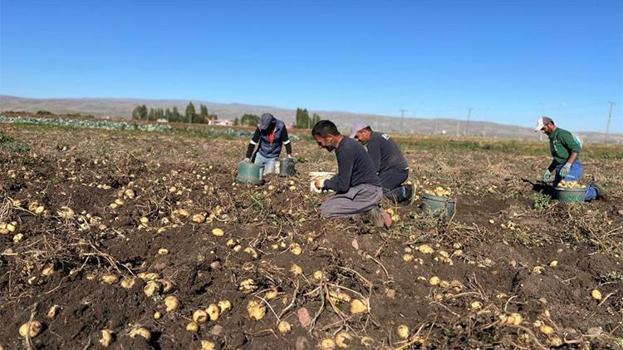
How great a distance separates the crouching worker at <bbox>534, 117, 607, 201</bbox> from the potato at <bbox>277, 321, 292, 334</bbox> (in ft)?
19.1

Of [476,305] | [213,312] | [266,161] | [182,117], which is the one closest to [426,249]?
[476,305]

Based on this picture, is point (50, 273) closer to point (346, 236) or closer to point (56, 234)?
point (56, 234)

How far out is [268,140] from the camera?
8.08 meters

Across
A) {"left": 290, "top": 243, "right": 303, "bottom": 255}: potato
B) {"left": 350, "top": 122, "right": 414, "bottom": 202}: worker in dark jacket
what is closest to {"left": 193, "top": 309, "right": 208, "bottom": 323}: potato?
{"left": 290, "top": 243, "right": 303, "bottom": 255}: potato

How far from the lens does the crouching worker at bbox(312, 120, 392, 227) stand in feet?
15.7

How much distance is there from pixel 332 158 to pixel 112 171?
7.79 meters

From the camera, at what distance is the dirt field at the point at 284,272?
3078 mm

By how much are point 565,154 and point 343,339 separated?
6.08 metres

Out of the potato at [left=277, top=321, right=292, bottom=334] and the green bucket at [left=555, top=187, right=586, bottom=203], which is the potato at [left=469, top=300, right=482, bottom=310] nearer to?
the potato at [left=277, top=321, right=292, bottom=334]

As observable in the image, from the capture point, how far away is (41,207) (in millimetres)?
4918

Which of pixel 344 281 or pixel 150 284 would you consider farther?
pixel 344 281

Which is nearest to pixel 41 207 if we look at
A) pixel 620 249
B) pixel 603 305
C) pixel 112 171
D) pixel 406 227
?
pixel 112 171

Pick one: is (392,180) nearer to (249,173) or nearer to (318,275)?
(249,173)

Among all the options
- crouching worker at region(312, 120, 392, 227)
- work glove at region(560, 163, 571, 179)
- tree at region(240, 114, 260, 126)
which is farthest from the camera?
tree at region(240, 114, 260, 126)
